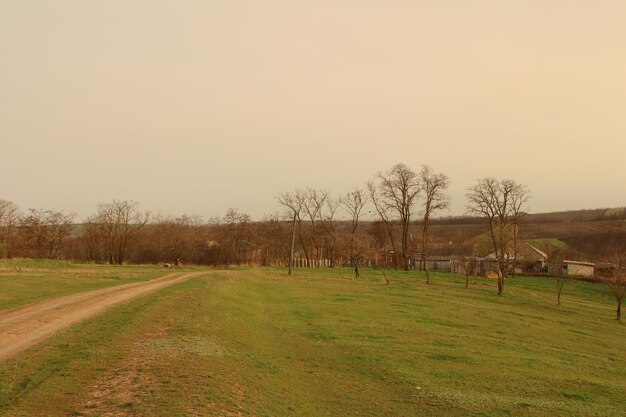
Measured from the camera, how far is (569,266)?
86375mm

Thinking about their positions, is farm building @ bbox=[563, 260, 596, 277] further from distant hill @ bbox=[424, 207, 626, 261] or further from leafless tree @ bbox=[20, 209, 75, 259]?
leafless tree @ bbox=[20, 209, 75, 259]

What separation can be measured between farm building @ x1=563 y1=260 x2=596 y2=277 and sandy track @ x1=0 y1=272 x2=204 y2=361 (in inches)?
3031

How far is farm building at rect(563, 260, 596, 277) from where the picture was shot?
280 feet

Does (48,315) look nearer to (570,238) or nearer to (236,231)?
(236,231)

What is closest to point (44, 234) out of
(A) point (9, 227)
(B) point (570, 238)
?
(A) point (9, 227)

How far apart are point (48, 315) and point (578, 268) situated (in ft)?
290

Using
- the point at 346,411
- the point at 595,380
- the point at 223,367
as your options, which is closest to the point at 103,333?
the point at 223,367

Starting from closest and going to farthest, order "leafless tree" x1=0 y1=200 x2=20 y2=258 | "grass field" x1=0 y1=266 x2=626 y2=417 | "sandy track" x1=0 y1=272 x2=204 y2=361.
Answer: "grass field" x1=0 y1=266 x2=626 y2=417
"sandy track" x1=0 y1=272 x2=204 y2=361
"leafless tree" x1=0 y1=200 x2=20 y2=258

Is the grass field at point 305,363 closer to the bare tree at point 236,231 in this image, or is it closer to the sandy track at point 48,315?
the sandy track at point 48,315

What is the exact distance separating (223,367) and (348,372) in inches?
196

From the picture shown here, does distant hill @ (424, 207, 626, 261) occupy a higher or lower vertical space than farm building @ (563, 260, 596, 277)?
higher

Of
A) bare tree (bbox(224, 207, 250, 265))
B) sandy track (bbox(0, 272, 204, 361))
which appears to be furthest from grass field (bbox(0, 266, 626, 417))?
bare tree (bbox(224, 207, 250, 265))

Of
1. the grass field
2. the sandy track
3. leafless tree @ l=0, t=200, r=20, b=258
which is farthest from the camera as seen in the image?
leafless tree @ l=0, t=200, r=20, b=258

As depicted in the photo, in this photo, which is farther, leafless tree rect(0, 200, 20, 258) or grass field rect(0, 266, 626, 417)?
leafless tree rect(0, 200, 20, 258)
